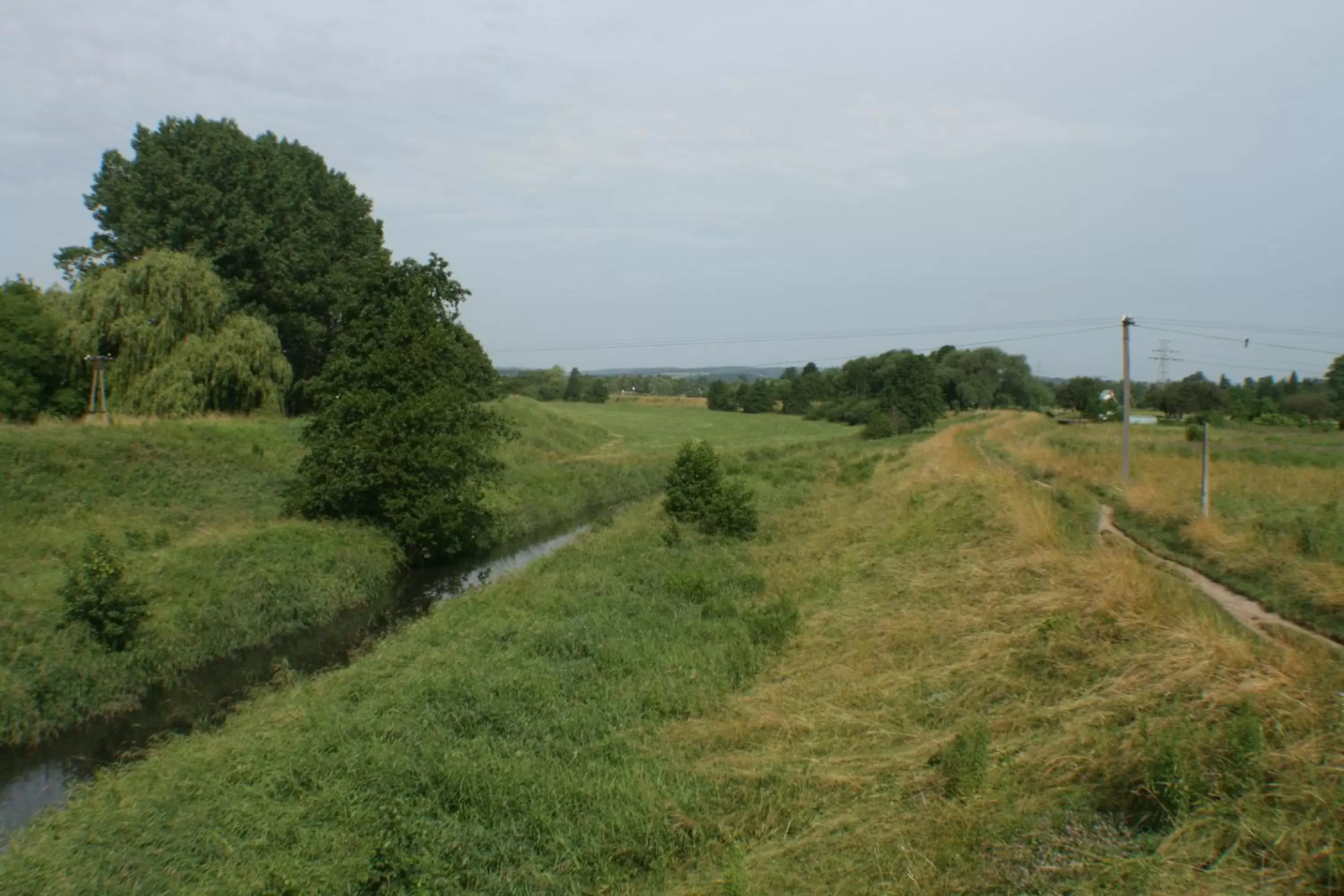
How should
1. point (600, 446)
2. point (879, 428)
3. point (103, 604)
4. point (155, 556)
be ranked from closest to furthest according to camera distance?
point (103, 604)
point (155, 556)
point (600, 446)
point (879, 428)

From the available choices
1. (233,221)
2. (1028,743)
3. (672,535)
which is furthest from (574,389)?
(1028,743)

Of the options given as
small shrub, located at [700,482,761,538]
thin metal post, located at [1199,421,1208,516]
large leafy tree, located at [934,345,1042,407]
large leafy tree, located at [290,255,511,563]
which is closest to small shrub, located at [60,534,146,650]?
large leafy tree, located at [290,255,511,563]

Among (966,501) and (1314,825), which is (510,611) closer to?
(966,501)

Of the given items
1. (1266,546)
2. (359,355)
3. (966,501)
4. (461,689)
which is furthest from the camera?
(359,355)

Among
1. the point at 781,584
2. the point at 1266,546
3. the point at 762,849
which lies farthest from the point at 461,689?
the point at 1266,546

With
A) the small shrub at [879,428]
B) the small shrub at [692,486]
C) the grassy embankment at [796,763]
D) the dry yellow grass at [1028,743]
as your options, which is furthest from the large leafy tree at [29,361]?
the small shrub at [879,428]

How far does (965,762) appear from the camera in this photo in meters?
7.46

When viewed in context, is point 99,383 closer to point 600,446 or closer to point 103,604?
point 103,604

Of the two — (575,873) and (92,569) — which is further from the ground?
(92,569)

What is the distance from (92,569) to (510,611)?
687cm

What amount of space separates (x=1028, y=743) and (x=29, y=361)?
34.5 meters

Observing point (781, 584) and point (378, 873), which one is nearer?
point (378, 873)

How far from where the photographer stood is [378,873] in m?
7.43

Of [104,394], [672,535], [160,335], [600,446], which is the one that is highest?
[160,335]
